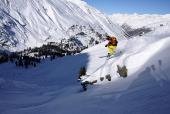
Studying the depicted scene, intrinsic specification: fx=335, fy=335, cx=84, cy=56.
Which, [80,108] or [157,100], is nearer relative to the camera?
[157,100]

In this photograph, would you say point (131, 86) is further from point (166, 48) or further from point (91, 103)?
point (166, 48)

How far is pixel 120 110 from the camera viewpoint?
2098 cm

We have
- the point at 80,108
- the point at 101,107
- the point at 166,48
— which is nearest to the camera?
the point at 101,107

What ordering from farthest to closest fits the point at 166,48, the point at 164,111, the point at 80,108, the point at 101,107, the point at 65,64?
the point at 65,64, the point at 166,48, the point at 80,108, the point at 101,107, the point at 164,111

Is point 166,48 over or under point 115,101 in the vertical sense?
over

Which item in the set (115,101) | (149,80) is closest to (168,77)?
(149,80)

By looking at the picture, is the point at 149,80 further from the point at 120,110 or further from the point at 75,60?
the point at 75,60

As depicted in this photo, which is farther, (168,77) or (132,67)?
(132,67)

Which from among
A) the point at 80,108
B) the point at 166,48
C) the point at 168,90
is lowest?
the point at 80,108

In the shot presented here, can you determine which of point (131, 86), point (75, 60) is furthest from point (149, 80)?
point (75, 60)

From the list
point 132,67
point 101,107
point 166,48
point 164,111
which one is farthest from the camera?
point 132,67

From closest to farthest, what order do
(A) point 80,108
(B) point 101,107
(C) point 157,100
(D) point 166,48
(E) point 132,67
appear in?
1. (C) point 157,100
2. (B) point 101,107
3. (A) point 80,108
4. (D) point 166,48
5. (E) point 132,67

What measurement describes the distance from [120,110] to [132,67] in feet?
57.6

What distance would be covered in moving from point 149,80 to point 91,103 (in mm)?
5060
